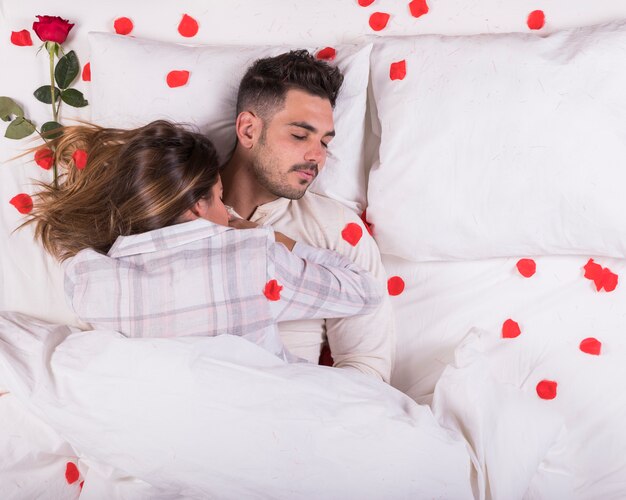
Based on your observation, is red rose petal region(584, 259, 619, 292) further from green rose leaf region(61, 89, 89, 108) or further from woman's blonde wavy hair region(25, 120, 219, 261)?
green rose leaf region(61, 89, 89, 108)

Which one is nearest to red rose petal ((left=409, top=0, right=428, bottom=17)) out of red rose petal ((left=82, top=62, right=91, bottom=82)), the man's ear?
the man's ear

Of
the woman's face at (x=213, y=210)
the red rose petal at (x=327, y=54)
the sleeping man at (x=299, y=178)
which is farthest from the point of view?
the red rose petal at (x=327, y=54)

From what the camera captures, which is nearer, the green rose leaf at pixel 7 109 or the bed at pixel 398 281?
the bed at pixel 398 281

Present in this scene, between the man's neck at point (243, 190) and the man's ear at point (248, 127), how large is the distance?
0.04 meters

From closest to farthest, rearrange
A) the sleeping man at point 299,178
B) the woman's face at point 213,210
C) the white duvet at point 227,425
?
the white duvet at point 227,425, the woman's face at point 213,210, the sleeping man at point 299,178

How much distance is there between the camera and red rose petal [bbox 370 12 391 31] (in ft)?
6.14

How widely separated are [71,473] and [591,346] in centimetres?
116

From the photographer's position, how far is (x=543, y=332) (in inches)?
64.9

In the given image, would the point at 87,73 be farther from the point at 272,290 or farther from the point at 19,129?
the point at 272,290

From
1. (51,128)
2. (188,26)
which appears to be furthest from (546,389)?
(51,128)

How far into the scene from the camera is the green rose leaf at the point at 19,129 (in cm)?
194

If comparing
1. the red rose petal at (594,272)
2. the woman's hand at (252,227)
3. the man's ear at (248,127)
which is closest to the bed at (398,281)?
the red rose petal at (594,272)

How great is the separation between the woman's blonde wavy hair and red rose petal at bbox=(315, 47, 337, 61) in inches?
16.4

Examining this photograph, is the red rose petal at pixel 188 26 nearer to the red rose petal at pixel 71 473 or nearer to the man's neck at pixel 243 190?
the man's neck at pixel 243 190
